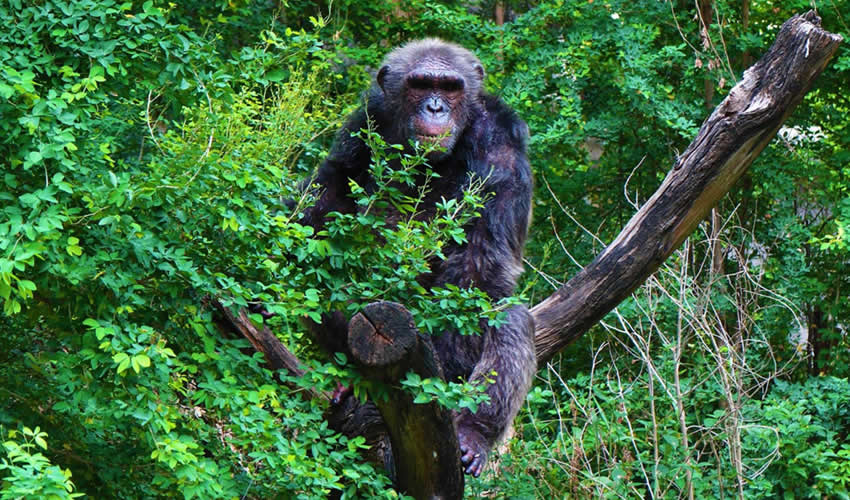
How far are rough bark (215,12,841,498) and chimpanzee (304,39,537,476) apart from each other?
30 cm

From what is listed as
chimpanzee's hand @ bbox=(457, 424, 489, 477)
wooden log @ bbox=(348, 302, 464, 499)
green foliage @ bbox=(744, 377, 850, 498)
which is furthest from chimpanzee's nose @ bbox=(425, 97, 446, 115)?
green foliage @ bbox=(744, 377, 850, 498)

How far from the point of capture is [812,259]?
7941mm

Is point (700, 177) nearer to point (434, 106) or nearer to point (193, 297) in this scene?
point (434, 106)

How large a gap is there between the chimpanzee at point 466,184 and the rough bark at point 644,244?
0.99 feet

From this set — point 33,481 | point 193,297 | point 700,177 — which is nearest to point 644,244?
point 700,177

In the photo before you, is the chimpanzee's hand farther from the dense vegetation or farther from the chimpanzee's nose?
the chimpanzee's nose

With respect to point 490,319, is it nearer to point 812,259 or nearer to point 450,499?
point 450,499

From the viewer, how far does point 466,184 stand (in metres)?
5.13

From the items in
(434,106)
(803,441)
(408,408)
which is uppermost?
(434,106)

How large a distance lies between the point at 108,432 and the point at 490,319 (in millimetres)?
1640

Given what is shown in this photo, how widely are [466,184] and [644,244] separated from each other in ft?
3.00

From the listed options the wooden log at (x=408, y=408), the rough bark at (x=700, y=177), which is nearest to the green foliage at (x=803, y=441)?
the rough bark at (x=700, y=177)

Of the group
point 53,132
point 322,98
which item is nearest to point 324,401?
point 53,132

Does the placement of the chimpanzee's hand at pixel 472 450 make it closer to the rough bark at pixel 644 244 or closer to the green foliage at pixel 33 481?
the rough bark at pixel 644 244
